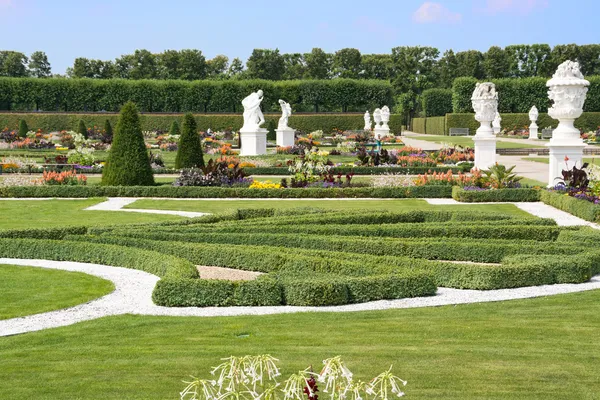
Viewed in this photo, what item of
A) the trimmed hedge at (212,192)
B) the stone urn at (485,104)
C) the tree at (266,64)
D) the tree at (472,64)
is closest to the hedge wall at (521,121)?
the tree at (472,64)

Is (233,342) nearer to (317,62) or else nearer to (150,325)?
(150,325)

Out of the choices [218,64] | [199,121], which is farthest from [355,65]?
[199,121]

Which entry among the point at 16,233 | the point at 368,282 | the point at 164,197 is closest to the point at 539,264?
the point at 368,282

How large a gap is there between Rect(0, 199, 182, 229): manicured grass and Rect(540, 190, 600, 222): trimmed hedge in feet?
19.5

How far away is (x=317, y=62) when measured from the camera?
71000 millimetres

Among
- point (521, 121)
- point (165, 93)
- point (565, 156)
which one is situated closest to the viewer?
point (565, 156)

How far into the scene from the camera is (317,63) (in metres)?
71.0

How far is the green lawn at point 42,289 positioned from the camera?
711cm

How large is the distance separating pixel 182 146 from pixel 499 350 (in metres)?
15.9

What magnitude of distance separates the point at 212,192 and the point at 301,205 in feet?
7.42

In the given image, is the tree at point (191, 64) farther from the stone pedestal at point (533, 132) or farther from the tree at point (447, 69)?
the stone pedestal at point (533, 132)

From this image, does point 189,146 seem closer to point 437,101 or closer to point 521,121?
point 521,121

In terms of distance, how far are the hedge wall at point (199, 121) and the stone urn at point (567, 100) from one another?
105 feet

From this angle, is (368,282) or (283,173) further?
(283,173)
